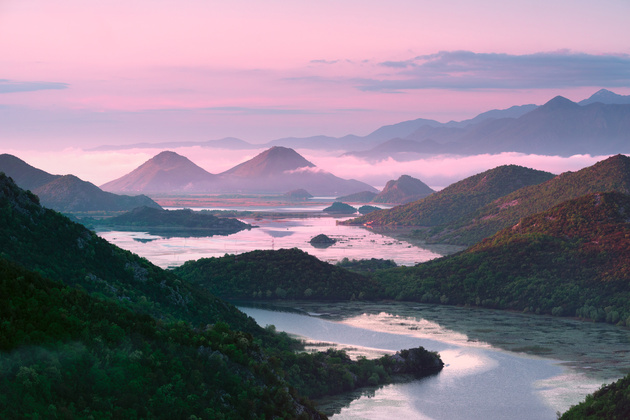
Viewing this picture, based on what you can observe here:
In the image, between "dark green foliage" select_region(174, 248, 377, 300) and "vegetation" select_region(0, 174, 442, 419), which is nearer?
"vegetation" select_region(0, 174, 442, 419)

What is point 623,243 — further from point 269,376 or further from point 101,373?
point 101,373

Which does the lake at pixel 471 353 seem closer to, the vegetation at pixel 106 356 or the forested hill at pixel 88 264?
the vegetation at pixel 106 356

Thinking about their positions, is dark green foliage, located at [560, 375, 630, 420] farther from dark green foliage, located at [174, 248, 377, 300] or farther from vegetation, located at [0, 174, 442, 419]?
dark green foliage, located at [174, 248, 377, 300]

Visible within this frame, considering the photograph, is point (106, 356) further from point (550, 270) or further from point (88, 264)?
point (550, 270)

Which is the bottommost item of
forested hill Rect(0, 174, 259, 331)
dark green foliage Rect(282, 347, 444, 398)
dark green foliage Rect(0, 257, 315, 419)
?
dark green foliage Rect(282, 347, 444, 398)

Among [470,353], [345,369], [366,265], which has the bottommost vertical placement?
[345,369]

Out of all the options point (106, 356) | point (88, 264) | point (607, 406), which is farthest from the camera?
point (88, 264)

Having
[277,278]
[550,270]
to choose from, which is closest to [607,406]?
[550,270]

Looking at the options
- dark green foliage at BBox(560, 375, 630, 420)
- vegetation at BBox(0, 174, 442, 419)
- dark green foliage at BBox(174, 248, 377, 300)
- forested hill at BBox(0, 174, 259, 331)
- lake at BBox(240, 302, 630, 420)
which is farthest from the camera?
dark green foliage at BBox(174, 248, 377, 300)

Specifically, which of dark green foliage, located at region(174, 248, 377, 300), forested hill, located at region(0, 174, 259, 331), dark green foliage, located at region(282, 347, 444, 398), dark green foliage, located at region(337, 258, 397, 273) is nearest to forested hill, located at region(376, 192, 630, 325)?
dark green foliage, located at region(174, 248, 377, 300)
